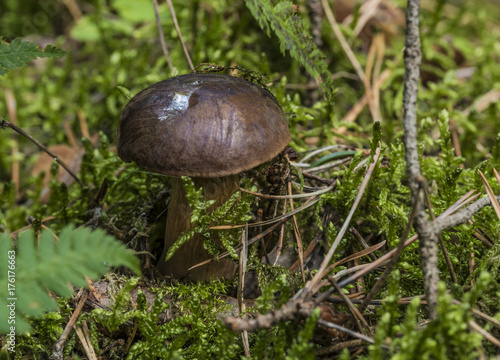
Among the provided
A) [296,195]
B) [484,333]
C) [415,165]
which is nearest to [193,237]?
[296,195]

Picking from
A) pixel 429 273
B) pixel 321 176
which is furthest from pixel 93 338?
pixel 321 176

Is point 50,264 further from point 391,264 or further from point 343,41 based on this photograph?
point 343,41

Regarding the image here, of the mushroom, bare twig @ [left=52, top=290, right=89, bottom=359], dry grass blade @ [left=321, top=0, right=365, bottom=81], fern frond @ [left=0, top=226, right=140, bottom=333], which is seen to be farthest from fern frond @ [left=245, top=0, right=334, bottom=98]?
dry grass blade @ [left=321, top=0, right=365, bottom=81]

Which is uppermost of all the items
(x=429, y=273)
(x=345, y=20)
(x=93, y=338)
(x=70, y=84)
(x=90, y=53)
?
(x=345, y=20)

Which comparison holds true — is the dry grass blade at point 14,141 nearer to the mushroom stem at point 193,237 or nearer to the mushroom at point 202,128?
the mushroom stem at point 193,237

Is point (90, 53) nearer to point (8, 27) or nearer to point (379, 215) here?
point (8, 27)

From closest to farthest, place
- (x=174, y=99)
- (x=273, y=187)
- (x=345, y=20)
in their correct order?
(x=174, y=99) → (x=273, y=187) → (x=345, y=20)

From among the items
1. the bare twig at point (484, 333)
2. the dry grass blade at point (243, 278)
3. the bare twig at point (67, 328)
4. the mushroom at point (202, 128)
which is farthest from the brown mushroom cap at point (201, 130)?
the bare twig at point (484, 333)
